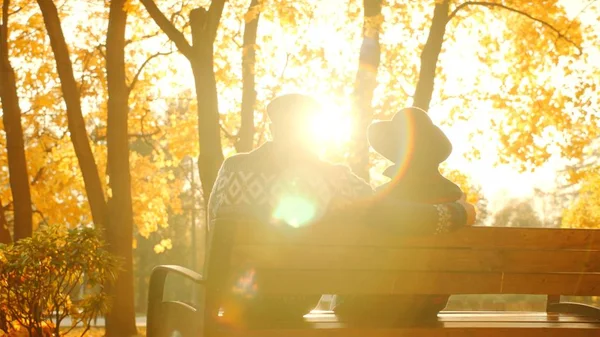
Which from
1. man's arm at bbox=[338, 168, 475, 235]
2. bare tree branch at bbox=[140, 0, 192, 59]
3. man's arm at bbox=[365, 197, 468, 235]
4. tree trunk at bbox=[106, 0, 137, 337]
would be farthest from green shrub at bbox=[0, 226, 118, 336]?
man's arm at bbox=[365, 197, 468, 235]

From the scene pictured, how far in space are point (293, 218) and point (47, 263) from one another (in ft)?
21.2

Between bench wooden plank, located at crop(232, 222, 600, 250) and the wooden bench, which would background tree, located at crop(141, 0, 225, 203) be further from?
bench wooden plank, located at crop(232, 222, 600, 250)

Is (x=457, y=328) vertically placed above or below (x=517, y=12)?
below

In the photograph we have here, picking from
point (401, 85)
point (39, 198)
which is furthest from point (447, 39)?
point (39, 198)

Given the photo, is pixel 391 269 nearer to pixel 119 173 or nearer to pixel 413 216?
pixel 413 216

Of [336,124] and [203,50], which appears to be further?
[336,124]

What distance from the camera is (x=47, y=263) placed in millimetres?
10062

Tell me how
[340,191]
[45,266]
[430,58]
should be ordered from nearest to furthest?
1. [340,191]
2. [45,266]
3. [430,58]

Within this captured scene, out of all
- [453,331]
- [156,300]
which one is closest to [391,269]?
[453,331]

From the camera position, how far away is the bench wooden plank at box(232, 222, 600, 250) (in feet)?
13.3

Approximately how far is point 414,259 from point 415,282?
11cm

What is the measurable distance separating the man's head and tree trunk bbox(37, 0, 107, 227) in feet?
33.1

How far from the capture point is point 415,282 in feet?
14.5

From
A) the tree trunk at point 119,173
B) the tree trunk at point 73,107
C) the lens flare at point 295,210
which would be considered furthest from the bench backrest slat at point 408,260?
Answer: the tree trunk at point 73,107
